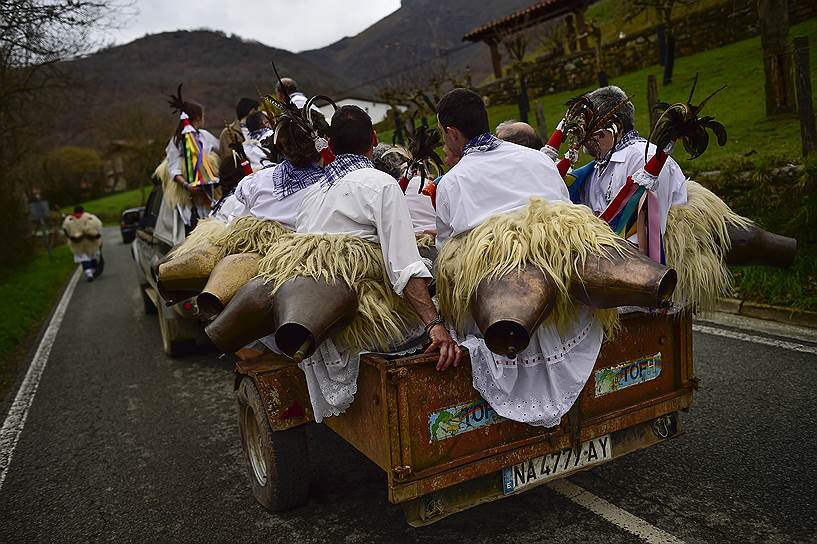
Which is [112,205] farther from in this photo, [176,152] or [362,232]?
[362,232]

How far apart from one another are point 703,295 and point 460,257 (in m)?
1.35

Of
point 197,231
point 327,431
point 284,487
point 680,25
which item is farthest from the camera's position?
point 680,25

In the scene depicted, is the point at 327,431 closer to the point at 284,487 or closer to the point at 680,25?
the point at 284,487

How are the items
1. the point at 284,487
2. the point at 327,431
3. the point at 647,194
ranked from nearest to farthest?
the point at 647,194, the point at 284,487, the point at 327,431

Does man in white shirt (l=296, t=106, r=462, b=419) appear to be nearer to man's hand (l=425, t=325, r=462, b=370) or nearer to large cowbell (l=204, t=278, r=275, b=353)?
man's hand (l=425, t=325, r=462, b=370)

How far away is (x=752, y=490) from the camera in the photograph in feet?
10.7

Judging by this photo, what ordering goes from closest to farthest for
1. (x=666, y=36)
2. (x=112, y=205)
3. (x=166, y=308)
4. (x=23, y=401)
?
(x=23, y=401), (x=166, y=308), (x=666, y=36), (x=112, y=205)

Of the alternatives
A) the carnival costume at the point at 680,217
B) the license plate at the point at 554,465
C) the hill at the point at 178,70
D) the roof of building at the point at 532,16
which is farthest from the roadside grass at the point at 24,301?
the hill at the point at 178,70

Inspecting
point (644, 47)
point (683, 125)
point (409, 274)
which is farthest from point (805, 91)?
point (644, 47)

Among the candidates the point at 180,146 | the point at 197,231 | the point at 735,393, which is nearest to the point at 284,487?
the point at 197,231

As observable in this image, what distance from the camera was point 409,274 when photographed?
9.48 ft

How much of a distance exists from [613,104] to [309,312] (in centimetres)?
238

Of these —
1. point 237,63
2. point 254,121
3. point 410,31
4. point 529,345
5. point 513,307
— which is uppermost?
point 237,63

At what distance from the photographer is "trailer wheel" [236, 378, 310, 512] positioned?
3.39 m
